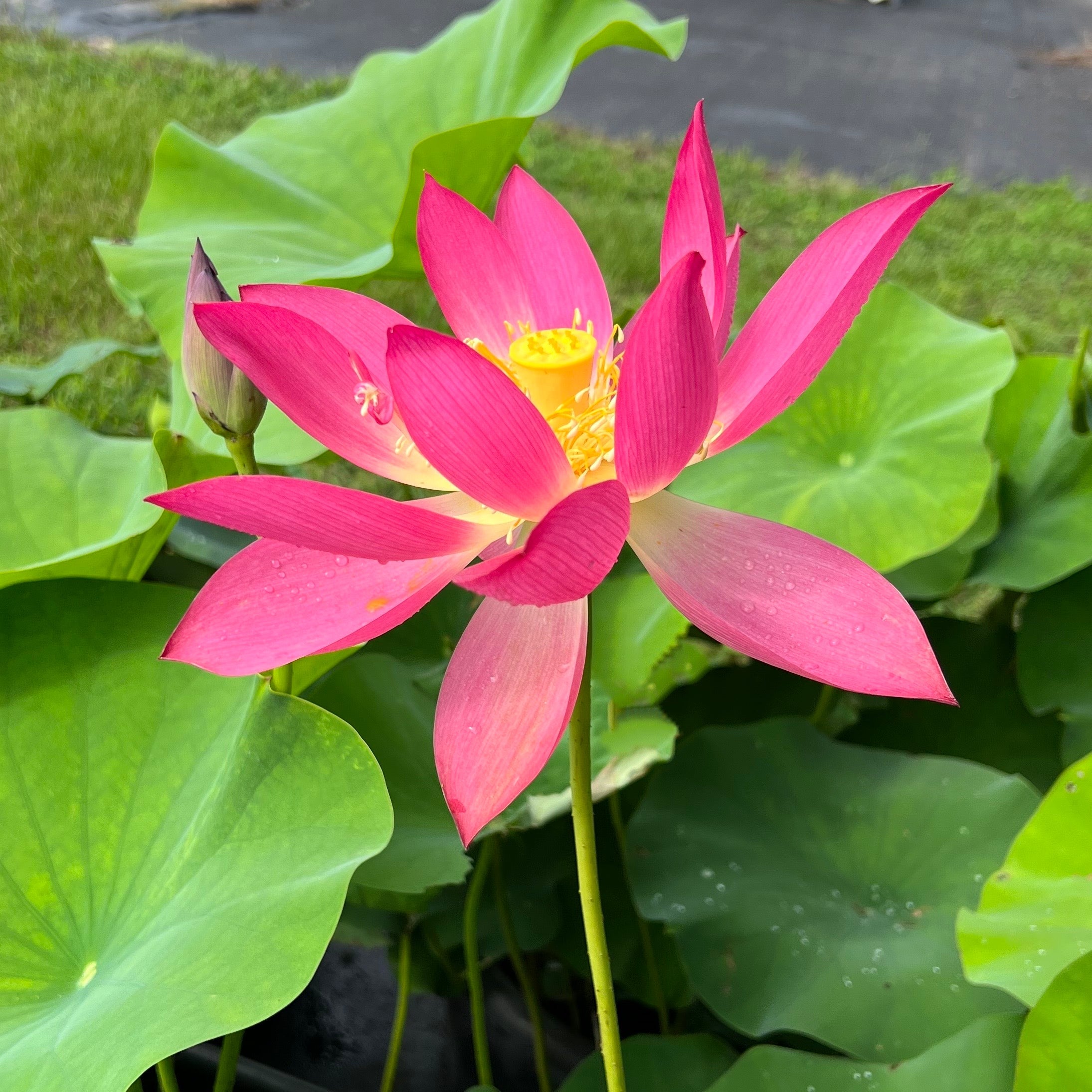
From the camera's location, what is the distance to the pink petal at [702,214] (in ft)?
1.41

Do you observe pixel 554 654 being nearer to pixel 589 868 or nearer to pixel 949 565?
pixel 589 868

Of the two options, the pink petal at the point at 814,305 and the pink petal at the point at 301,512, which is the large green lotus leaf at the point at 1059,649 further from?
the pink petal at the point at 301,512

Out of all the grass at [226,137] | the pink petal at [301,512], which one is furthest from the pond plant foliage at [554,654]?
the grass at [226,137]

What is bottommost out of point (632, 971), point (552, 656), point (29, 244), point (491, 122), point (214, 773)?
point (632, 971)

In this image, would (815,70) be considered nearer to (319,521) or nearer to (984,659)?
(984,659)

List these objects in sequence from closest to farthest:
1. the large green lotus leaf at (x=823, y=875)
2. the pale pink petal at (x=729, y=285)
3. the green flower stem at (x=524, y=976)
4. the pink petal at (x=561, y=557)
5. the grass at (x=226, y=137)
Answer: the pink petal at (x=561, y=557)
the pale pink petal at (x=729, y=285)
the large green lotus leaf at (x=823, y=875)
the green flower stem at (x=524, y=976)
the grass at (x=226, y=137)

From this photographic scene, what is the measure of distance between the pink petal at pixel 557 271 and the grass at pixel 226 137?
1.10 metres

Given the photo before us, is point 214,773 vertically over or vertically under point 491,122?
under

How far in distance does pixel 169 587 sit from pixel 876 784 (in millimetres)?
460

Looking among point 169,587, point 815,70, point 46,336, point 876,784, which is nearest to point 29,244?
point 46,336

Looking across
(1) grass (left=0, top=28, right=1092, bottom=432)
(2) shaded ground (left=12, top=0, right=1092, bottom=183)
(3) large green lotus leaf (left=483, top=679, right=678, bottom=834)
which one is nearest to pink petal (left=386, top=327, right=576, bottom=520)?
(3) large green lotus leaf (left=483, top=679, right=678, bottom=834)

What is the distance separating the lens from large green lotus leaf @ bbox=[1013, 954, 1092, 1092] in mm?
412

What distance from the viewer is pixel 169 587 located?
54 cm

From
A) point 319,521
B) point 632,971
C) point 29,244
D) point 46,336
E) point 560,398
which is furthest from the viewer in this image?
point 29,244
